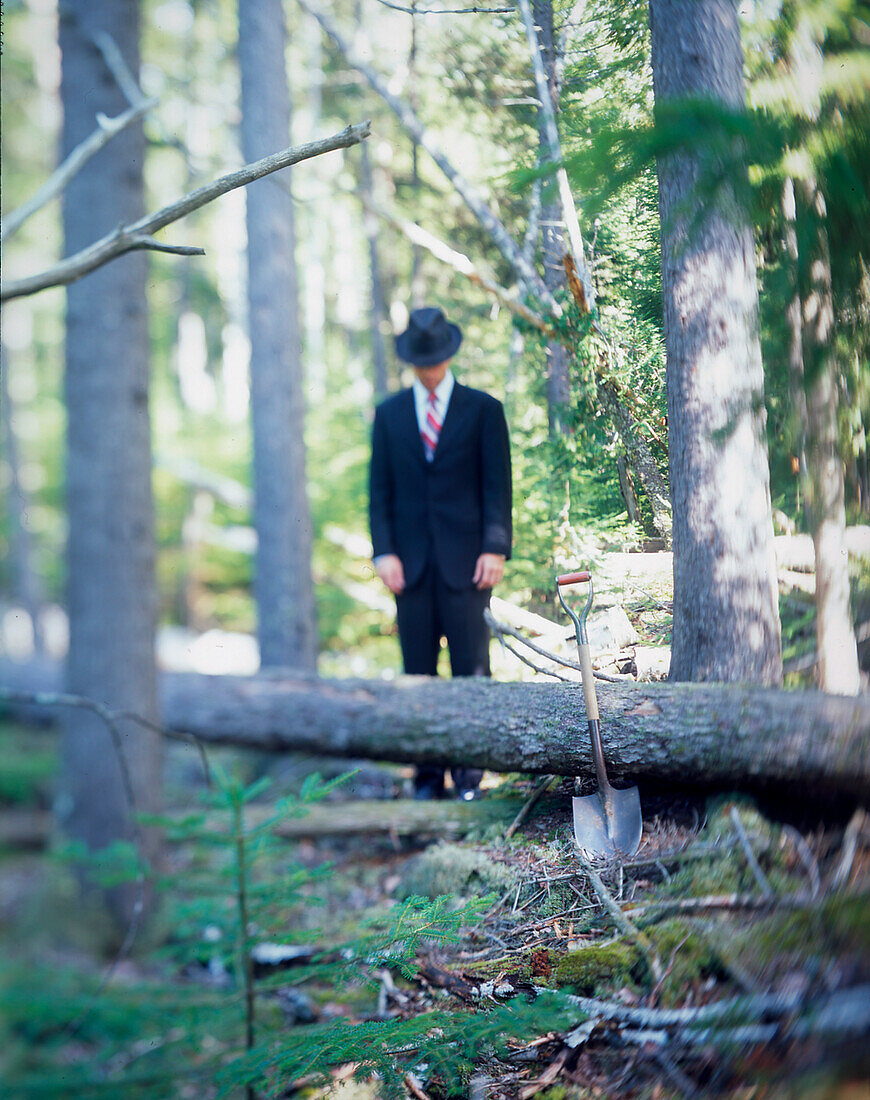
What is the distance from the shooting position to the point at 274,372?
6.80 meters

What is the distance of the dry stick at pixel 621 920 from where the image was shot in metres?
1.51

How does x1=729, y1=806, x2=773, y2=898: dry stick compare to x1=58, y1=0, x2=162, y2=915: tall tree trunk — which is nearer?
x1=729, y1=806, x2=773, y2=898: dry stick

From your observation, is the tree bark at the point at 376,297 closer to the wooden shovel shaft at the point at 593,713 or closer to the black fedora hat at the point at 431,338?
the black fedora hat at the point at 431,338

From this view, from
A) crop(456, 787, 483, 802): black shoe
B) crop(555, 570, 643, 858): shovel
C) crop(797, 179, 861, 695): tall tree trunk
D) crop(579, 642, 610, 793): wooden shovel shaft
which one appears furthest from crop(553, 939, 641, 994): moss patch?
crop(456, 787, 483, 802): black shoe

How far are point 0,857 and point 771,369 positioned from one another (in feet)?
25.0

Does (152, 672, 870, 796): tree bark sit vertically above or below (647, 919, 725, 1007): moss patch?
above

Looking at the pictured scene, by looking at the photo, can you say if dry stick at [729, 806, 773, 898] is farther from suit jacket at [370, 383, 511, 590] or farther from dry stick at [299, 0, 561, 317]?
dry stick at [299, 0, 561, 317]

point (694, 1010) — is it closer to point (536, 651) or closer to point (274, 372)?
point (536, 651)

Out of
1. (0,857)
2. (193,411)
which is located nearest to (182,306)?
(193,411)

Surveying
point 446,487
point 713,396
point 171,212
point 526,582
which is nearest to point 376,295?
point 446,487

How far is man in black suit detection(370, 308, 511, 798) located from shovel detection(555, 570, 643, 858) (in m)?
0.61

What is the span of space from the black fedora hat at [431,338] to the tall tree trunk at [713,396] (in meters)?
0.93

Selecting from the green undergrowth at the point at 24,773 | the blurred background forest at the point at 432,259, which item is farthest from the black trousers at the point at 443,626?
the green undergrowth at the point at 24,773

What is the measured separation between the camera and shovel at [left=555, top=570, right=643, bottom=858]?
171 cm
